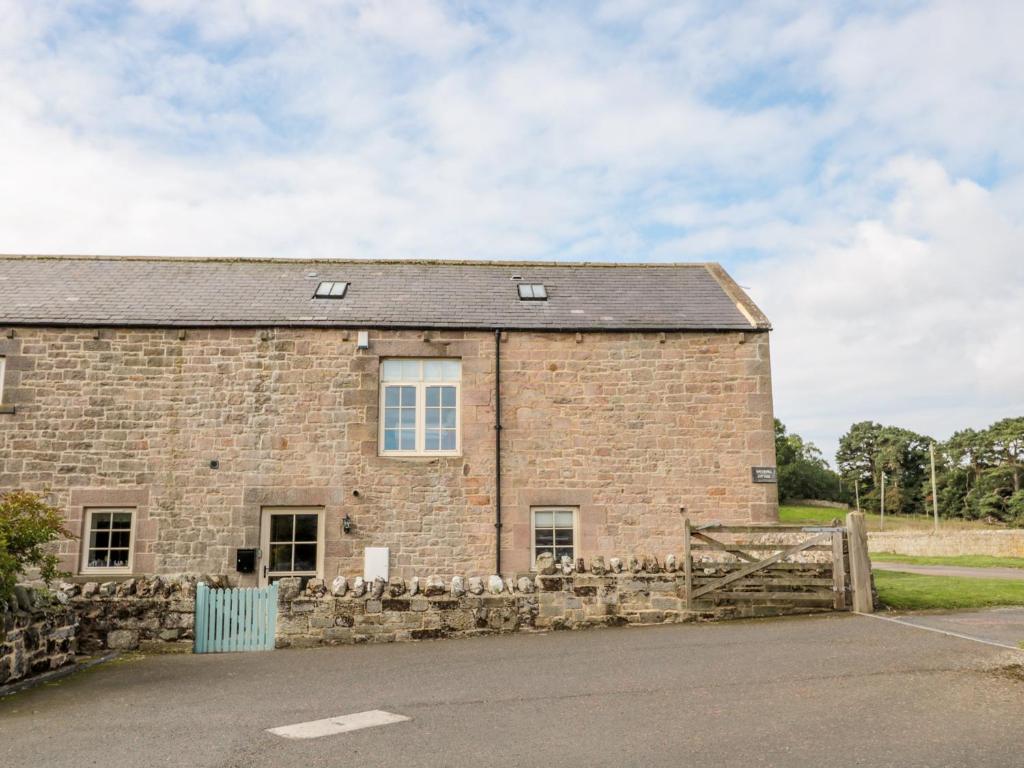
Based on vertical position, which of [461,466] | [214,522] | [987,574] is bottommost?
[987,574]

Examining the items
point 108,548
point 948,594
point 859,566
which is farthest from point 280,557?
point 948,594

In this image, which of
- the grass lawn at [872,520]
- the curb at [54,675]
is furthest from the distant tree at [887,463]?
the curb at [54,675]

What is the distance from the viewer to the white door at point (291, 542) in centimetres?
1367

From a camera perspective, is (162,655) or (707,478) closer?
(162,655)

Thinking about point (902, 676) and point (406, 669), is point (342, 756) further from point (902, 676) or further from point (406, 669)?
point (902, 676)

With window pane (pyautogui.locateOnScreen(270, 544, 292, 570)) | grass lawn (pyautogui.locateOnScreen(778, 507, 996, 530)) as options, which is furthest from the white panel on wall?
grass lawn (pyautogui.locateOnScreen(778, 507, 996, 530))

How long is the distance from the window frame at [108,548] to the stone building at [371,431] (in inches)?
1.4

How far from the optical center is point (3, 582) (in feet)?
25.1

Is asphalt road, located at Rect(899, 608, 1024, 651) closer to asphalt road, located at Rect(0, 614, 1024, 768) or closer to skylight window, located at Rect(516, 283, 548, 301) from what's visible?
asphalt road, located at Rect(0, 614, 1024, 768)

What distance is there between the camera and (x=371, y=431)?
46.4 ft

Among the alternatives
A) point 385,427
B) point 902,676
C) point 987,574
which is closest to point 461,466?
point 385,427

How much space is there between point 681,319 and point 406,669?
29.1 feet

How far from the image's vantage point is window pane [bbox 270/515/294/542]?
1386 cm

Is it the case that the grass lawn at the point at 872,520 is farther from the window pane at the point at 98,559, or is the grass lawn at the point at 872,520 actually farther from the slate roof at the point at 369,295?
the window pane at the point at 98,559
